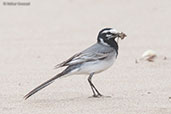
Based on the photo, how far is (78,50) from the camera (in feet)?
37.9

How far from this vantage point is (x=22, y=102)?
7594 millimetres

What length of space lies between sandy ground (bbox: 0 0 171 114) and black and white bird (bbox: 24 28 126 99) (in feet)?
1.00

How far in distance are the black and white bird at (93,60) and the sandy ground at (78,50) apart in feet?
1.00

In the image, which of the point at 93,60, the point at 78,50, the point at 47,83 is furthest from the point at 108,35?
the point at 78,50

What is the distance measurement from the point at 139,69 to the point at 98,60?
1917mm

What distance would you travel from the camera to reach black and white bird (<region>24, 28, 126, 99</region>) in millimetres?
7719

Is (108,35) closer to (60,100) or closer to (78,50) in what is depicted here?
(60,100)

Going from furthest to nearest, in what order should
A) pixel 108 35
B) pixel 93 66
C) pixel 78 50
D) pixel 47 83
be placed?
pixel 78 50, pixel 108 35, pixel 93 66, pixel 47 83

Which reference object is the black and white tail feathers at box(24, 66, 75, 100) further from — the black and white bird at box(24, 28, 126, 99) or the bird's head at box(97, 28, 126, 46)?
the bird's head at box(97, 28, 126, 46)

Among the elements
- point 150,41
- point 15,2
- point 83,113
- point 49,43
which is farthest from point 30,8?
point 83,113

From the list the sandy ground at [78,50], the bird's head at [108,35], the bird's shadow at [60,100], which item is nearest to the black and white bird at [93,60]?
the bird's head at [108,35]

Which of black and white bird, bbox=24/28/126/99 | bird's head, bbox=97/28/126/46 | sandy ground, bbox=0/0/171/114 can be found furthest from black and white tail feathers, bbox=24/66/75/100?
bird's head, bbox=97/28/126/46

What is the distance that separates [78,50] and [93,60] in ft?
12.2

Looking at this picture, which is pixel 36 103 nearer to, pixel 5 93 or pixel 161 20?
pixel 5 93
